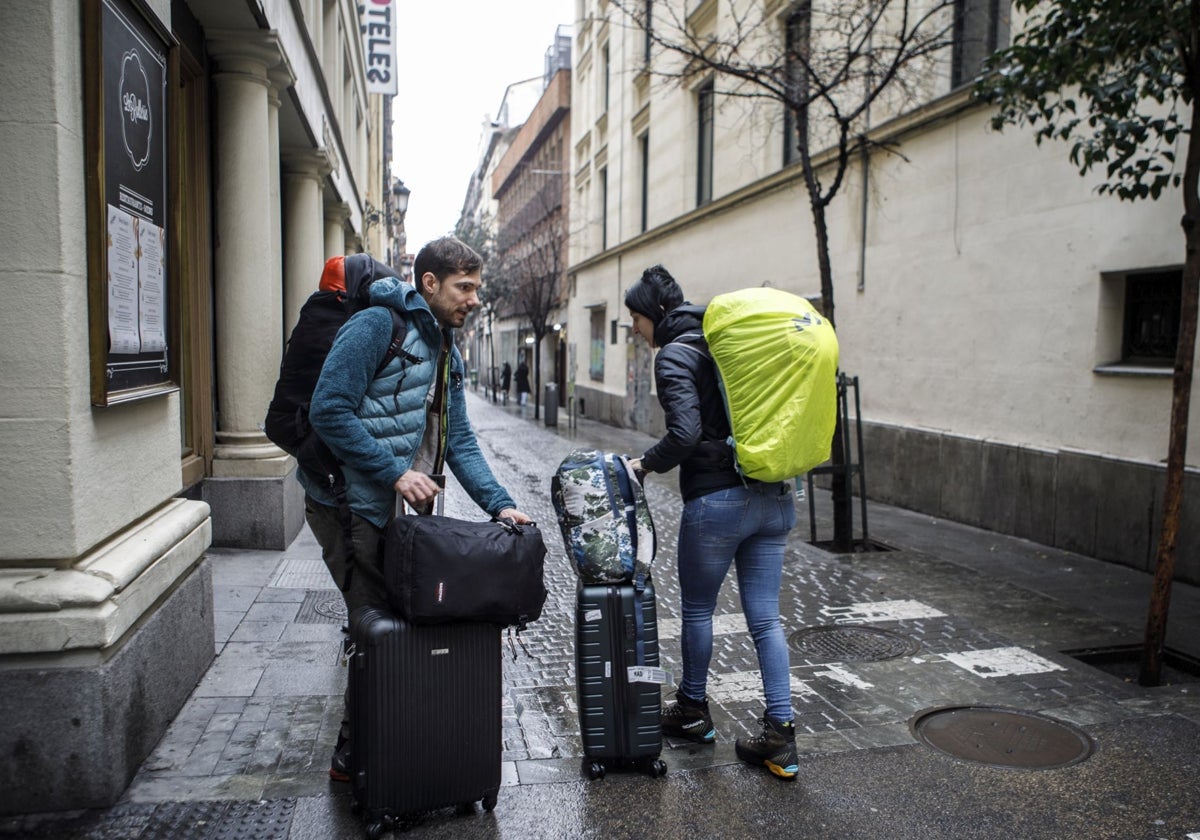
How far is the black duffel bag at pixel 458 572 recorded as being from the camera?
287cm

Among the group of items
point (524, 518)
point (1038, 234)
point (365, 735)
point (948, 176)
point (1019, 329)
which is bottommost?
point (365, 735)

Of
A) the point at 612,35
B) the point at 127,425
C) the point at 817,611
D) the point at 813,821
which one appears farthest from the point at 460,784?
the point at 612,35

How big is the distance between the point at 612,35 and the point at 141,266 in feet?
72.6

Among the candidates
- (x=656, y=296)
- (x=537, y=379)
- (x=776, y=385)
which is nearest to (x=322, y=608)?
(x=656, y=296)

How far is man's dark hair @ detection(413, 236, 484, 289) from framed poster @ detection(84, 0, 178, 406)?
109cm

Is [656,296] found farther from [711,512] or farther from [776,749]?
[776,749]

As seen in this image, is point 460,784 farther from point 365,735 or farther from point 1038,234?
point 1038,234

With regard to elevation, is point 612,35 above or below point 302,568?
above

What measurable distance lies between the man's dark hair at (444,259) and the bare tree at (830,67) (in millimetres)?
5111

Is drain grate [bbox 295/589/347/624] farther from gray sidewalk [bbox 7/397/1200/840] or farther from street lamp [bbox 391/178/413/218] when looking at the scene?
street lamp [bbox 391/178/413/218]

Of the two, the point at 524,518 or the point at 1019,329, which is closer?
the point at 524,518

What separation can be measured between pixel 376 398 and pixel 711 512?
→ 4.38ft

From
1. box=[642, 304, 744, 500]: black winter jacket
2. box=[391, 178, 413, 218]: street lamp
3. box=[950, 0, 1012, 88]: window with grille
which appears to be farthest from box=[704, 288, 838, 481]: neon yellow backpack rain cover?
box=[391, 178, 413, 218]: street lamp

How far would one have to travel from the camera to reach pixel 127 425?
3.50 m
